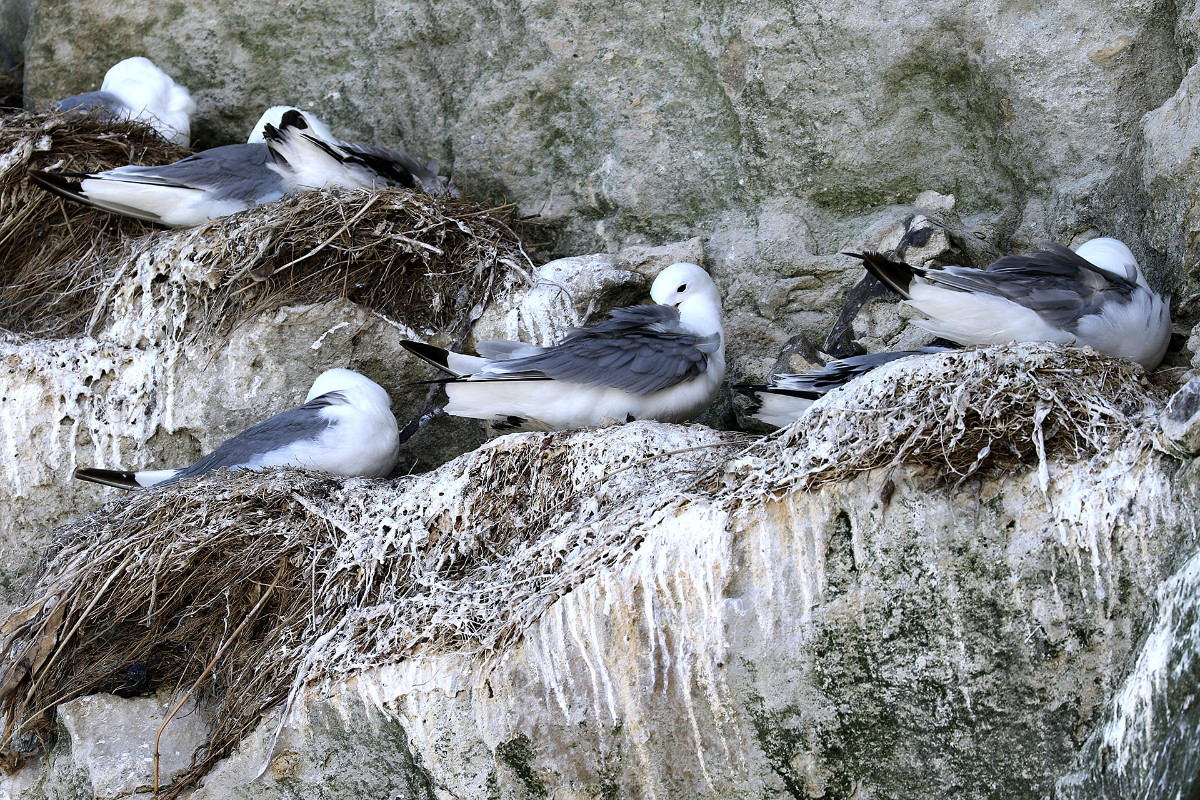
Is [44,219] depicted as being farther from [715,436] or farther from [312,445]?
[715,436]

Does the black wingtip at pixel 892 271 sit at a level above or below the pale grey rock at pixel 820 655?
above

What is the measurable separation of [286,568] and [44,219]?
2340mm

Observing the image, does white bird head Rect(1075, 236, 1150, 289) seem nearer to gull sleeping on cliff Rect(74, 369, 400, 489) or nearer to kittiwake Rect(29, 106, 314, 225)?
gull sleeping on cliff Rect(74, 369, 400, 489)

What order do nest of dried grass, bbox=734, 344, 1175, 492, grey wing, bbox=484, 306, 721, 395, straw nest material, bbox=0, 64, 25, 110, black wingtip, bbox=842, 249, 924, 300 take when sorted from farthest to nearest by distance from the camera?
straw nest material, bbox=0, 64, 25, 110
grey wing, bbox=484, 306, 721, 395
black wingtip, bbox=842, 249, 924, 300
nest of dried grass, bbox=734, 344, 1175, 492

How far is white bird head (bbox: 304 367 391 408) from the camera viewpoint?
474cm

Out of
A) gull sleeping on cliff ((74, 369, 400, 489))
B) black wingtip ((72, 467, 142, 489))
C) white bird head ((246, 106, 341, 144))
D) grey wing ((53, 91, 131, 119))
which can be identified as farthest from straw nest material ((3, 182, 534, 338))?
grey wing ((53, 91, 131, 119))

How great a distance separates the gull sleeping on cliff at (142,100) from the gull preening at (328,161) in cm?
70

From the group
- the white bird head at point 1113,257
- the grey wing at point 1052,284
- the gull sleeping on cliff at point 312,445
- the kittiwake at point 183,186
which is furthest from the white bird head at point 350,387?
the white bird head at point 1113,257

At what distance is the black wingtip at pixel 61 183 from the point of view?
17.4 feet

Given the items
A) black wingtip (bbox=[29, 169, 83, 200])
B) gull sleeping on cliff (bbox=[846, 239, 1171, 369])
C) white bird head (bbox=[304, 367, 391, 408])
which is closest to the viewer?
gull sleeping on cliff (bbox=[846, 239, 1171, 369])

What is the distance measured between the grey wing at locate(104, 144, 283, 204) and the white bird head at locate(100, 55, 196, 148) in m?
0.42

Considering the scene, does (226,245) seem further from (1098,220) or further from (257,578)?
(1098,220)

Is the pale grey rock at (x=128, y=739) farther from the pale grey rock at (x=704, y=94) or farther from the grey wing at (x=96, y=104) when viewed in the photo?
the grey wing at (x=96, y=104)

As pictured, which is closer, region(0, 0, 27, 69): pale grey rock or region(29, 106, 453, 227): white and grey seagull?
region(29, 106, 453, 227): white and grey seagull
